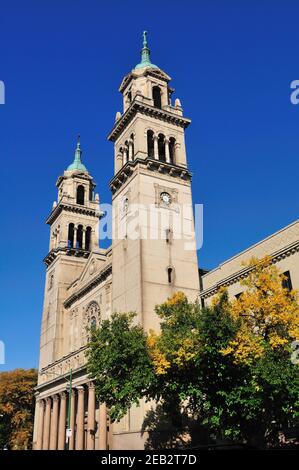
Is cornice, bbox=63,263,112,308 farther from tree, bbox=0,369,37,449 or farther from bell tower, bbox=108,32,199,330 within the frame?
tree, bbox=0,369,37,449

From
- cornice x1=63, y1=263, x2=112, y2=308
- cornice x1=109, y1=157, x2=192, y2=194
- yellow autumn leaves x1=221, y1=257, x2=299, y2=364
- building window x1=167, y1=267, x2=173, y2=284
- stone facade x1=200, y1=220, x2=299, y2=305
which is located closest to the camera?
yellow autumn leaves x1=221, y1=257, x2=299, y2=364

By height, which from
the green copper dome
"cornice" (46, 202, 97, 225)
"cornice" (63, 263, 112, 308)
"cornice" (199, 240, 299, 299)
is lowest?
"cornice" (199, 240, 299, 299)

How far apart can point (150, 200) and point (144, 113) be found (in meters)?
9.88

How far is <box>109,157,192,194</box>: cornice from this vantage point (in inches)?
1705

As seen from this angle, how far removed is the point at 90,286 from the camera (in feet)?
167

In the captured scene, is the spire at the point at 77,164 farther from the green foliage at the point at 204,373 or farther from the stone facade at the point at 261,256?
the green foliage at the point at 204,373

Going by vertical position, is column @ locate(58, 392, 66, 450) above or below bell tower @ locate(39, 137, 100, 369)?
below

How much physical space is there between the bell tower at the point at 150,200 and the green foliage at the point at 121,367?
31.5ft

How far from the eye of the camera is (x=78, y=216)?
210ft

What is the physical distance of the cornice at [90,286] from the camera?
47000mm

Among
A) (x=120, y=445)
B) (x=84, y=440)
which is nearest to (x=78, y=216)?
(x=84, y=440)

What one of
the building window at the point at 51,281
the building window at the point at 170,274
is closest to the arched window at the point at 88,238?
the building window at the point at 51,281

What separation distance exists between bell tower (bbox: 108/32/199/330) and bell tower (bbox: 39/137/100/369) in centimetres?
→ 1676

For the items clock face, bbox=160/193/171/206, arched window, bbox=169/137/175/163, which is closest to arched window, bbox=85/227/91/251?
arched window, bbox=169/137/175/163
